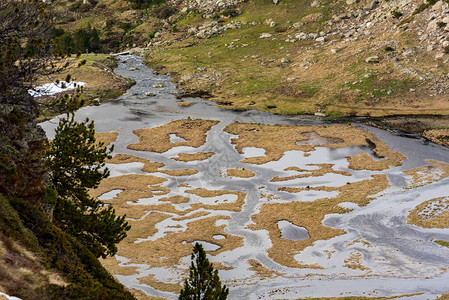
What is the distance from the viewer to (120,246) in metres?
42.7

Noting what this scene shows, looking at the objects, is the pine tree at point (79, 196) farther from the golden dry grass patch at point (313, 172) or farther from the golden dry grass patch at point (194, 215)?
the golden dry grass patch at point (313, 172)

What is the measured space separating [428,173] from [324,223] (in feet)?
65.2

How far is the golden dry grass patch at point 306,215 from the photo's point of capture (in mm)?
41844

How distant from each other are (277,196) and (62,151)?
30.4 meters

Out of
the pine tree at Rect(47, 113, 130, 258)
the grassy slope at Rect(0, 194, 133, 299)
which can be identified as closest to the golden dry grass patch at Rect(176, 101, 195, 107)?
the pine tree at Rect(47, 113, 130, 258)

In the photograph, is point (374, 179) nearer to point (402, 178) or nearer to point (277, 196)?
point (402, 178)

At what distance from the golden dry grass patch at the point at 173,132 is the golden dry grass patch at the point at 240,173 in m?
12.0

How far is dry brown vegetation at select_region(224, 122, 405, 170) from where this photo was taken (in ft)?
204

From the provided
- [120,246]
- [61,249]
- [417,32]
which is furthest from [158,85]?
[61,249]

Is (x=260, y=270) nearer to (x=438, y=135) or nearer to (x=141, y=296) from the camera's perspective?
(x=141, y=296)

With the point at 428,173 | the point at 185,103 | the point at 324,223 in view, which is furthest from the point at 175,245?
the point at 185,103

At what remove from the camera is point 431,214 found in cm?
4612

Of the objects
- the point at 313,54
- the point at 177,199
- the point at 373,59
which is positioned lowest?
the point at 177,199

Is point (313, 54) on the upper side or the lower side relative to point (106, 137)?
upper
